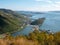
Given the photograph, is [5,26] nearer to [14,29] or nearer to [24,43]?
[14,29]

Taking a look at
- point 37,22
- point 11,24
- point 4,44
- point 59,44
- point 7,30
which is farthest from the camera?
point 37,22

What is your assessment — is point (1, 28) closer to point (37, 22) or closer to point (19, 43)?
point (37, 22)

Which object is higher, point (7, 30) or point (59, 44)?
point (59, 44)

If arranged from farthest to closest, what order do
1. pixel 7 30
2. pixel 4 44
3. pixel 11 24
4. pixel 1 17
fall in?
pixel 1 17 < pixel 11 24 < pixel 7 30 < pixel 4 44

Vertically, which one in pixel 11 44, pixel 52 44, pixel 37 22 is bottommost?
pixel 37 22

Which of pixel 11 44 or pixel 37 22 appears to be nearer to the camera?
pixel 11 44

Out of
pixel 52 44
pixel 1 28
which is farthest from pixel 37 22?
pixel 52 44

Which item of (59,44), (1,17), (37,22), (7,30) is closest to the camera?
(59,44)

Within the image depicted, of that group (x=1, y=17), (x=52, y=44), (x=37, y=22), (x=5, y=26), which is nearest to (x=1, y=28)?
(x=5, y=26)

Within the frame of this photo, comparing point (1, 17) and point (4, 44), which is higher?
point (4, 44)
